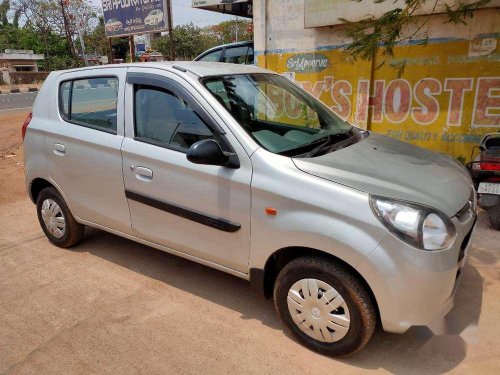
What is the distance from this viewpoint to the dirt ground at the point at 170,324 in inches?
102

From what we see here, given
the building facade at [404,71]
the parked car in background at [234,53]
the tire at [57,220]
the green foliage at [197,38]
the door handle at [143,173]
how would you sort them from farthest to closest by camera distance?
the green foliage at [197,38] → the parked car in background at [234,53] → the building facade at [404,71] → the tire at [57,220] → the door handle at [143,173]

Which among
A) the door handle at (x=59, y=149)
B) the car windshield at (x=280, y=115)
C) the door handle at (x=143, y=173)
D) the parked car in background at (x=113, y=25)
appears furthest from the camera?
the parked car in background at (x=113, y=25)

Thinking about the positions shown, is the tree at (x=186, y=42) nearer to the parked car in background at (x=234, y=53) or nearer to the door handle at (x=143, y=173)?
the parked car in background at (x=234, y=53)

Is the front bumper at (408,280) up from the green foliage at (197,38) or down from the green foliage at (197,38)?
down

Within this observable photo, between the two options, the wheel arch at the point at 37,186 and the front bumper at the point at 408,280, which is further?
the wheel arch at the point at 37,186

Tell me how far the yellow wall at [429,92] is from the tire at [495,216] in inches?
69.4

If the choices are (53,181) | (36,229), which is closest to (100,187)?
(53,181)

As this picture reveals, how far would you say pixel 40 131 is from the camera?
154 inches

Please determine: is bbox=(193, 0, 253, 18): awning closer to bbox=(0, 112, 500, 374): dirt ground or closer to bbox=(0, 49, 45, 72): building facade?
bbox=(0, 112, 500, 374): dirt ground

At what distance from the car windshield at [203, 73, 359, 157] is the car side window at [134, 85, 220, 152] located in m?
0.24

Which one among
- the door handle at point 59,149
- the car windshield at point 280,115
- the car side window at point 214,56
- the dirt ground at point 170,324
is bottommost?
the dirt ground at point 170,324

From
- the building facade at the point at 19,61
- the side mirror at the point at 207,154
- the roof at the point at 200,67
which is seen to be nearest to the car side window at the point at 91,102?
the roof at the point at 200,67

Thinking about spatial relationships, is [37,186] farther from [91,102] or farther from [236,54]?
[236,54]

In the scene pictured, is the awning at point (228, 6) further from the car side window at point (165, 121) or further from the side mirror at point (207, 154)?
the side mirror at point (207, 154)
